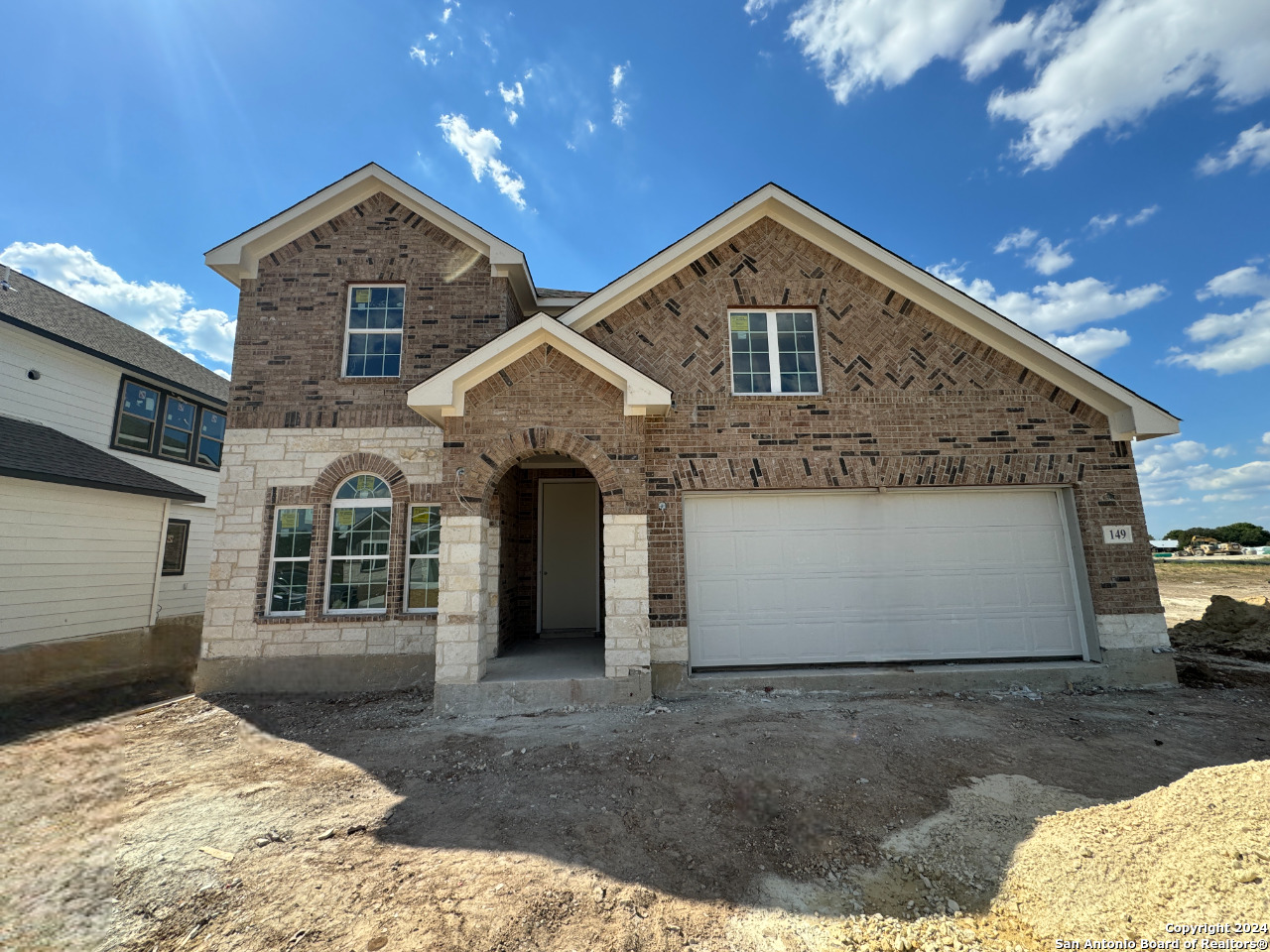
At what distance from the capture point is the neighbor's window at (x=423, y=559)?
8.52 meters

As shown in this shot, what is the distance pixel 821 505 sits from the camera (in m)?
8.14

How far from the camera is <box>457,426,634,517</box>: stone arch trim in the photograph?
727cm

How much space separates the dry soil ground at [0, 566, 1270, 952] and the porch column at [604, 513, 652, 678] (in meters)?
0.63

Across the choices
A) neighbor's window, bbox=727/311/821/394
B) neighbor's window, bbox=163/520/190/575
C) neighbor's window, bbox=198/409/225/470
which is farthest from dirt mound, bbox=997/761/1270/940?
neighbor's window, bbox=198/409/225/470

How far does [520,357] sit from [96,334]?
12.2 m

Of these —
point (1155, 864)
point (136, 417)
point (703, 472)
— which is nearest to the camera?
point (1155, 864)

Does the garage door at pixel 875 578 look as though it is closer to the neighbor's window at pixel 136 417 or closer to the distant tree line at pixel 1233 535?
the neighbor's window at pixel 136 417

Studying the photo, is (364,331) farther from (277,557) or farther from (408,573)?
(408,573)

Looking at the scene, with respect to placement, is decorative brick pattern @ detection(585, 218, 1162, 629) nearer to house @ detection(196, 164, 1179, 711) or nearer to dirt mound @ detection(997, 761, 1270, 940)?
house @ detection(196, 164, 1179, 711)

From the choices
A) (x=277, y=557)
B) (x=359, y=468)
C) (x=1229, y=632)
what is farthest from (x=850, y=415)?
(x=277, y=557)

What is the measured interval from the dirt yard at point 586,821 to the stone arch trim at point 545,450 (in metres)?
2.70

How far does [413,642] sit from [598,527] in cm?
385

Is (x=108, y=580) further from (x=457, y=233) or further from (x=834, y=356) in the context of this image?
(x=834, y=356)

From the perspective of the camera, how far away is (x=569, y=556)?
35.1 feet
